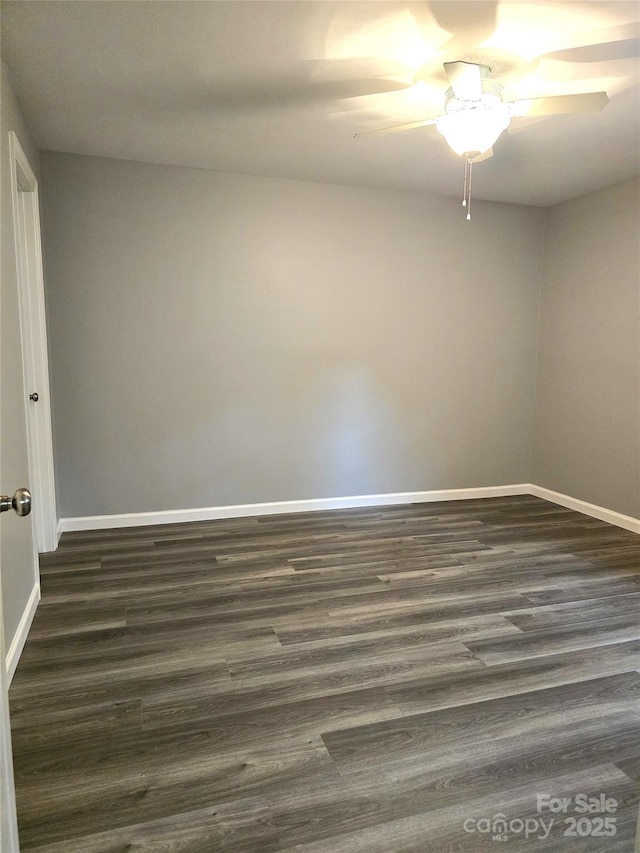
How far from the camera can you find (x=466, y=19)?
2.15 metres

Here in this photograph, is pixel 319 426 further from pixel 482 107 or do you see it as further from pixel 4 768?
pixel 4 768

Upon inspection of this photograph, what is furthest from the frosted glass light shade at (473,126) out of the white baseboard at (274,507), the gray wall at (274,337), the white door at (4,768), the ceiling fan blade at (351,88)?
A: the white baseboard at (274,507)

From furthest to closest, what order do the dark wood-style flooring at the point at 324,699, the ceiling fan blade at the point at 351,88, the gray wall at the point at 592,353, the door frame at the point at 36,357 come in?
the gray wall at the point at 592,353, the door frame at the point at 36,357, the ceiling fan blade at the point at 351,88, the dark wood-style flooring at the point at 324,699

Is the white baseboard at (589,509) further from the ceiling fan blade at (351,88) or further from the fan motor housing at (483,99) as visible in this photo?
the ceiling fan blade at (351,88)

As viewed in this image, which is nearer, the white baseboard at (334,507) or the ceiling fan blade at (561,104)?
the ceiling fan blade at (561,104)

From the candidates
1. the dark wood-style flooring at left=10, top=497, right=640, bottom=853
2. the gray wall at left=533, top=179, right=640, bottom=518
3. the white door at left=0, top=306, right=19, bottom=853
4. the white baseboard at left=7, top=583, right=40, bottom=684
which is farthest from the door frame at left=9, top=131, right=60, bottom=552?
the gray wall at left=533, top=179, right=640, bottom=518

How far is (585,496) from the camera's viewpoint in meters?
4.62

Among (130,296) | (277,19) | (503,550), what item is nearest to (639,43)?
(277,19)

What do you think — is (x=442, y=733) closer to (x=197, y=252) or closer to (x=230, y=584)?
(x=230, y=584)

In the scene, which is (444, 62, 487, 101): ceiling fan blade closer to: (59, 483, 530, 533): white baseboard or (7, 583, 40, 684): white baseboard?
(7, 583, 40, 684): white baseboard

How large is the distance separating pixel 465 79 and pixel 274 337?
2359 mm

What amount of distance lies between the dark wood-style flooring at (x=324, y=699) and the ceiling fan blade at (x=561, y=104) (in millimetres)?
2367

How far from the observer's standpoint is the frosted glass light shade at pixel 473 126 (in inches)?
95.3

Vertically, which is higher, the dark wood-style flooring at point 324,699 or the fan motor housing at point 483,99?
the fan motor housing at point 483,99
